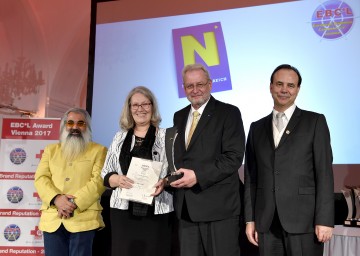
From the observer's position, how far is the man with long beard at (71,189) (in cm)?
310

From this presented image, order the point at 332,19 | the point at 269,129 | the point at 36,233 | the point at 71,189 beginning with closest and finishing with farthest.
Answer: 1. the point at 269,129
2. the point at 71,189
3. the point at 36,233
4. the point at 332,19

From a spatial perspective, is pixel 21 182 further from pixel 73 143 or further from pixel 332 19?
pixel 332 19

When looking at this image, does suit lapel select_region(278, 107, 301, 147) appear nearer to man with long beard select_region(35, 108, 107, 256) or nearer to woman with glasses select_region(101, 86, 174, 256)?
woman with glasses select_region(101, 86, 174, 256)

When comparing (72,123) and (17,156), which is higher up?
(72,123)

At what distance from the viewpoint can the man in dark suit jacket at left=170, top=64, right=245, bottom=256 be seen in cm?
241

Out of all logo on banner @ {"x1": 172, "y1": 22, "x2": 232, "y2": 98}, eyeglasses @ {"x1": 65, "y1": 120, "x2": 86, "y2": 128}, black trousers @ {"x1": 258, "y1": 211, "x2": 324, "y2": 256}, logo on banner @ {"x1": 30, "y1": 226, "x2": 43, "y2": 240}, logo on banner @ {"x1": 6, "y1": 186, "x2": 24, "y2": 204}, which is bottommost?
logo on banner @ {"x1": 30, "y1": 226, "x2": 43, "y2": 240}

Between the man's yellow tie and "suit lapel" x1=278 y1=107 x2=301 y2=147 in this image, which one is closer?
"suit lapel" x1=278 y1=107 x2=301 y2=147

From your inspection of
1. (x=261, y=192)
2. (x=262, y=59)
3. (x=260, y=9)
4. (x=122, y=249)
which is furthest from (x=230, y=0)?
(x=122, y=249)

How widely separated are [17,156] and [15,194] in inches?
14.1

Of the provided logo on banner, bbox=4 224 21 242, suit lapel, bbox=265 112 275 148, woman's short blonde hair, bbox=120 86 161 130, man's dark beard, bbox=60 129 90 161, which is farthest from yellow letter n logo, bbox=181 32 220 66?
logo on banner, bbox=4 224 21 242

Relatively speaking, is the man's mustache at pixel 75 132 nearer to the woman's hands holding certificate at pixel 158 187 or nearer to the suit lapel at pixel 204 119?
the woman's hands holding certificate at pixel 158 187

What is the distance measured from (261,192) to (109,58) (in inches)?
125

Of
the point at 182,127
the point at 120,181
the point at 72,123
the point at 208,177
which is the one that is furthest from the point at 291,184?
the point at 72,123

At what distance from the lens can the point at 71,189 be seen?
320 centimetres
